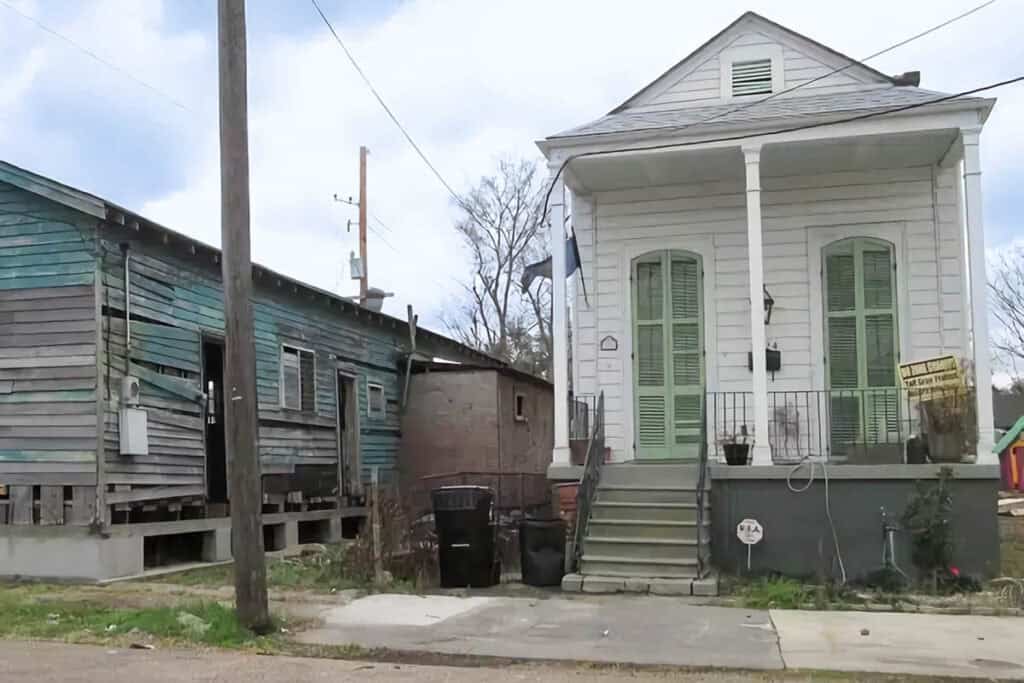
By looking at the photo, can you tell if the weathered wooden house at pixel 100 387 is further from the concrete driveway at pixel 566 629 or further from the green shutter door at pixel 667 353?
the green shutter door at pixel 667 353

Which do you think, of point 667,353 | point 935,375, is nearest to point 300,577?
point 667,353

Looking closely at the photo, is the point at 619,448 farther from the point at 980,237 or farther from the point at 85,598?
the point at 85,598

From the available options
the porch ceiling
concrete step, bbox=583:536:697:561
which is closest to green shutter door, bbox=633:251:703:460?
the porch ceiling

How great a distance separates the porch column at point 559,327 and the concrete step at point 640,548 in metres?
1.40

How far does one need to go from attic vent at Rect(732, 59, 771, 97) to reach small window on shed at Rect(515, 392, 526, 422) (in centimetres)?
884

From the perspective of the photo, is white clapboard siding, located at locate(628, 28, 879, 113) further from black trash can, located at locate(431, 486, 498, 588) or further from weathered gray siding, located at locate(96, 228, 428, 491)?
weathered gray siding, located at locate(96, 228, 428, 491)

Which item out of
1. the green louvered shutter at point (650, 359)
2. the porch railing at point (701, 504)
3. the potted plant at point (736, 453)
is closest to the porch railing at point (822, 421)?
the green louvered shutter at point (650, 359)

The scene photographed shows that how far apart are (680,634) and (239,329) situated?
4426mm

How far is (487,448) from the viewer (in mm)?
19391

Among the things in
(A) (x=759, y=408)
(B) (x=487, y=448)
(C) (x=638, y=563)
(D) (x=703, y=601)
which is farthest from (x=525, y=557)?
(B) (x=487, y=448)

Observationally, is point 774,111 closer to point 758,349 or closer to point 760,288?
point 760,288

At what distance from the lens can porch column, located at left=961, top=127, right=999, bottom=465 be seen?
11039 millimetres

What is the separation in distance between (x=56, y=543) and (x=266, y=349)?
188 inches

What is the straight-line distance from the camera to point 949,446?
11.2 m
